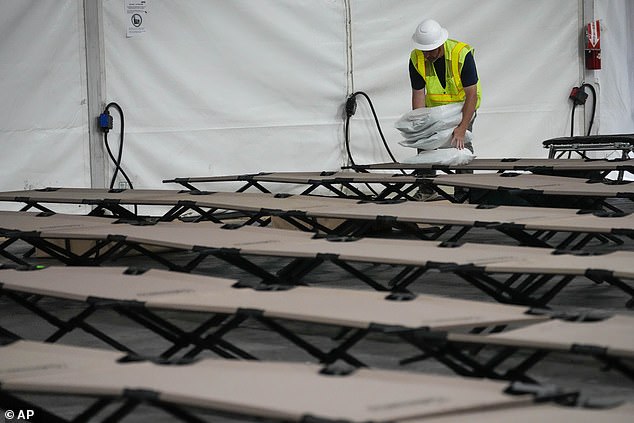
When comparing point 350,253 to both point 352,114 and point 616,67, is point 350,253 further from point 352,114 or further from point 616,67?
point 616,67

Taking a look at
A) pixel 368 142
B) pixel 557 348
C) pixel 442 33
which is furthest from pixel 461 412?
pixel 368 142

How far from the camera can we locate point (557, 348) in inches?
95.8

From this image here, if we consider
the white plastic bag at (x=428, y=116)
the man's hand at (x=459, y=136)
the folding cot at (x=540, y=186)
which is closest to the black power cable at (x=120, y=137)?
the white plastic bag at (x=428, y=116)

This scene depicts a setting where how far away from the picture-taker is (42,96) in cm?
761

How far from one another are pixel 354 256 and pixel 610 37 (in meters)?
6.79

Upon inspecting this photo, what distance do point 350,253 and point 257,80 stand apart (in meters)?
4.75

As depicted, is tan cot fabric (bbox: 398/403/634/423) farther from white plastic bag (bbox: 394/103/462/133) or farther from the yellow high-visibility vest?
the yellow high-visibility vest

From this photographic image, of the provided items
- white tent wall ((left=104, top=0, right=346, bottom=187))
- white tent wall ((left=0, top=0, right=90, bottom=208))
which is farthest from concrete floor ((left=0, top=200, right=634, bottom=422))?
white tent wall ((left=104, top=0, right=346, bottom=187))

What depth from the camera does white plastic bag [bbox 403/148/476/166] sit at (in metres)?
6.71

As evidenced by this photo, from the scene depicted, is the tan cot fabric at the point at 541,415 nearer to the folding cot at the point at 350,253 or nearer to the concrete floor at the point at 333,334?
the concrete floor at the point at 333,334

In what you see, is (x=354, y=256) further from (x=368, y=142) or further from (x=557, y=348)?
(x=368, y=142)

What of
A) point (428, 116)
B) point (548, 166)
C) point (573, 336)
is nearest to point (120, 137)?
point (428, 116)

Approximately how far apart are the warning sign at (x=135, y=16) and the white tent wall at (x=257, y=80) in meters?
0.04

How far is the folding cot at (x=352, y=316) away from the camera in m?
2.55
